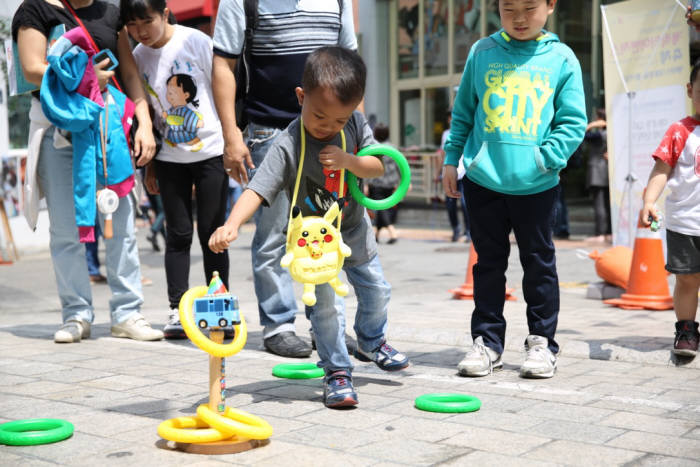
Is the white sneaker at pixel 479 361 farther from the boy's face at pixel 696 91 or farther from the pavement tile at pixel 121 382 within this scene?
the boy's face at pixel 696 91

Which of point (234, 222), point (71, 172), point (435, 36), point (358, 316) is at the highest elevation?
point (435, 36)

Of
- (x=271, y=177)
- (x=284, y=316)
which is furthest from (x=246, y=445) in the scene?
(x=284, y=316)

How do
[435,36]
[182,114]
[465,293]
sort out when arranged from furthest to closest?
[435,36], [465,293], [182,114]

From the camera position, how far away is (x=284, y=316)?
4.67 metres

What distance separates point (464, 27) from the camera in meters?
18.2

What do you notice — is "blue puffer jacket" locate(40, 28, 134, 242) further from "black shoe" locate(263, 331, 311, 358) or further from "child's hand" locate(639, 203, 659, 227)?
"child's hand" locate(639, 203, 659, 227)

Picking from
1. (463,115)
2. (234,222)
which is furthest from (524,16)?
(234,222)

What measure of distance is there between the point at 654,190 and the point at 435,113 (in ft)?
48.5

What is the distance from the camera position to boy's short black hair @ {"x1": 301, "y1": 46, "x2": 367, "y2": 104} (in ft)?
10.8

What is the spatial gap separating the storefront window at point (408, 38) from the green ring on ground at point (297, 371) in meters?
16.1

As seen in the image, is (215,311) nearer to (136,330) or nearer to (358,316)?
(358,316)

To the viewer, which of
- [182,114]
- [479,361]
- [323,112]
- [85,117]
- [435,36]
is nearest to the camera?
[323,112]

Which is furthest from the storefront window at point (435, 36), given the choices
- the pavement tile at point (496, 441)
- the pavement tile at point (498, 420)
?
the pavement tile at point (496, 441)

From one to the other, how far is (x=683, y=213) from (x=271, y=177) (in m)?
2.19
